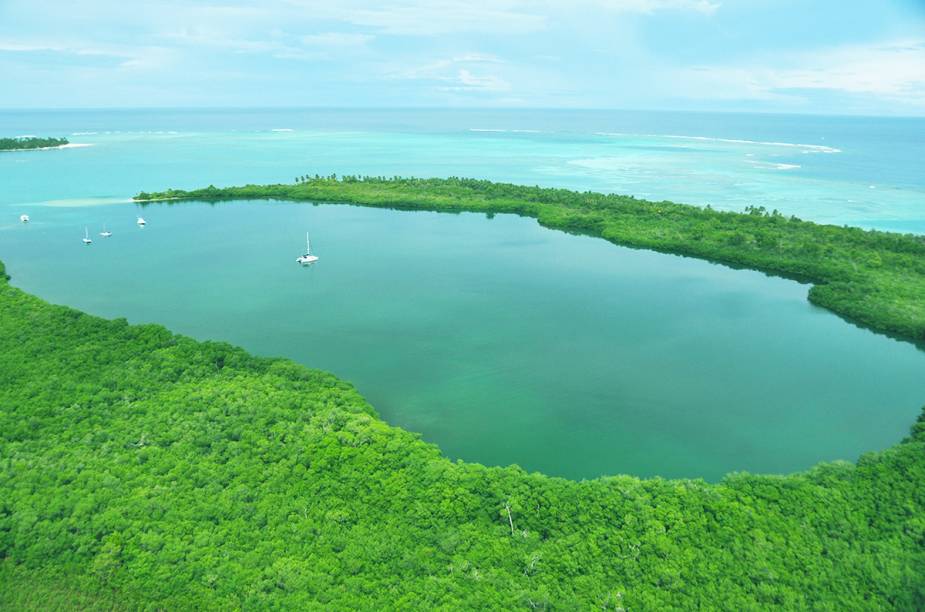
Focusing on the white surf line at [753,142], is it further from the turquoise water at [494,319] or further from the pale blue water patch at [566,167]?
the turquoise water at [494,319]

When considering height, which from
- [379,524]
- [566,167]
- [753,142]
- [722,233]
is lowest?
[379,524]

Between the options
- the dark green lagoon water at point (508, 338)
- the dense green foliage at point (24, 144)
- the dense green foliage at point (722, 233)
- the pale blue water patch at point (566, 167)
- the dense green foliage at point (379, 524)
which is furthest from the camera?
the dense green foliage at point (24, 144)

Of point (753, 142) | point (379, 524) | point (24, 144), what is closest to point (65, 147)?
point (24, 144)

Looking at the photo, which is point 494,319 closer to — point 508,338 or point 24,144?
point 508,338

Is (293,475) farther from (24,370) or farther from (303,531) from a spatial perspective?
(24,370)

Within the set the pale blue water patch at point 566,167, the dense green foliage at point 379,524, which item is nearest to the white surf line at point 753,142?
the pale blue water patch at point 566,167

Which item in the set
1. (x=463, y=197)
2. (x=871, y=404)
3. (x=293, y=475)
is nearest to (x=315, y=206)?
(x=463, y=197)

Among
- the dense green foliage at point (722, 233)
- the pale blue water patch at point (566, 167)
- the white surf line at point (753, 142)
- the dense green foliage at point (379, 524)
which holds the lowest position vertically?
the dense green foliage at point (379, 524)
